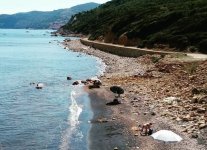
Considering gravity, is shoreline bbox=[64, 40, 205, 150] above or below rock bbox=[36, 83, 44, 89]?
above

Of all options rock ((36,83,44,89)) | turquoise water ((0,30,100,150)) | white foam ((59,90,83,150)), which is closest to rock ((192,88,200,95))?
turquoise water ((0,30,100,150))

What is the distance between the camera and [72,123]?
28688 mm

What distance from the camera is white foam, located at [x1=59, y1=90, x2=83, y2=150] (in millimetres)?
23812

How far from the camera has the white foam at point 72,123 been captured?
78.1 feet

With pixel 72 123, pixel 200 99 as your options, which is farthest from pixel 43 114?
pixel 200 99

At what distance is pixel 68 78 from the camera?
52.6m

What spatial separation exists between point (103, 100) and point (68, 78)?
654 inches

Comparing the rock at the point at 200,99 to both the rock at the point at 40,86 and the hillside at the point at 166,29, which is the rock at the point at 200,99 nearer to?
the rock at the point at 40,86

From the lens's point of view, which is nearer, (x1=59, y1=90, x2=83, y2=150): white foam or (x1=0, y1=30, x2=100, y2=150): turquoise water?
(x1=59, y1=90, x2=83, y2=150): white foam

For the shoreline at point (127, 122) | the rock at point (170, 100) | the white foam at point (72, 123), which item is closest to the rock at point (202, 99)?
the rock at point (170, 100)

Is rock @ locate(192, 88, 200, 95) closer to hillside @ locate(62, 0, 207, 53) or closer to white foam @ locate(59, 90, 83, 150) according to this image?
white foam @ locate(59, 90, 83, 150)

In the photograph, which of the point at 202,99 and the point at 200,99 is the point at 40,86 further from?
the point at 202,99

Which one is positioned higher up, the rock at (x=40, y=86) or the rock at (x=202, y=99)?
the rock at (x=202, y=99)

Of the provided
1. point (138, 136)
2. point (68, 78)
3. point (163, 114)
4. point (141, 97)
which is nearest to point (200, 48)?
point (68, 78)
